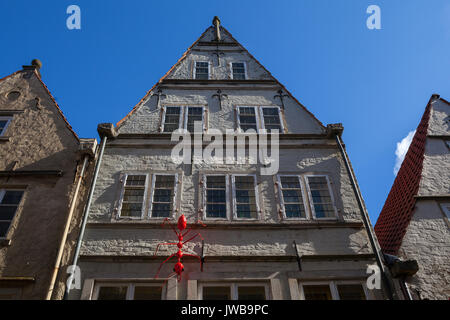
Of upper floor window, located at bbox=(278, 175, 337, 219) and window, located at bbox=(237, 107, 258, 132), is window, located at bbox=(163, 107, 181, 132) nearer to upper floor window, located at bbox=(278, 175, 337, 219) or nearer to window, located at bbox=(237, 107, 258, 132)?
window, located at bbox=(237, 107, 258, 132)

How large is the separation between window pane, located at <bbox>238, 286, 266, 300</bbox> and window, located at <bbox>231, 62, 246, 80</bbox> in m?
8.37

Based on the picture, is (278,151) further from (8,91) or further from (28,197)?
(8,91)

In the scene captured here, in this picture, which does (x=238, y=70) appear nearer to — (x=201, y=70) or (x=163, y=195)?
(x=201, y=70)

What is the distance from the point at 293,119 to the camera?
38.0ft

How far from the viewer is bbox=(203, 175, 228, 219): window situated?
894 centimetres

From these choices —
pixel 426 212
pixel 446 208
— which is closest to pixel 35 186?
pixel 426 212

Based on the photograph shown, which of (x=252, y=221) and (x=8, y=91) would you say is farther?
(x=8, y=91)

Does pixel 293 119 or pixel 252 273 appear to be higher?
pixel 293 119

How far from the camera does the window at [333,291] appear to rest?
7574mm

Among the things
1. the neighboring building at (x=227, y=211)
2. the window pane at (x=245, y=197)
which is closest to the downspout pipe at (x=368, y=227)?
the neighboring building at (x=227, y=211)
